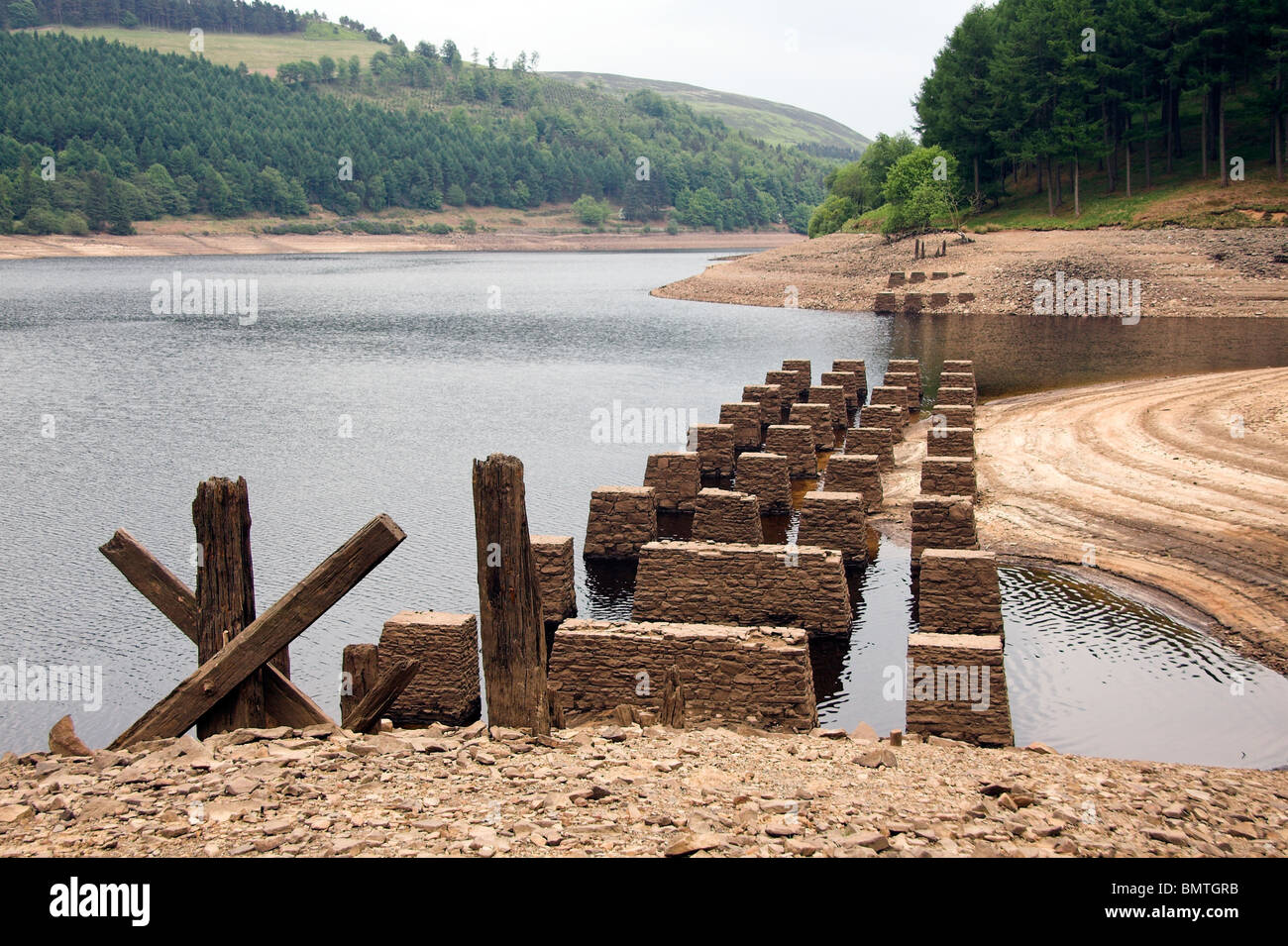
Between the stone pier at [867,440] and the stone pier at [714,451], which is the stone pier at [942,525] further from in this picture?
the stone pier at [714,451]

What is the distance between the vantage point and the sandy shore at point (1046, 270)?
69.0 meters

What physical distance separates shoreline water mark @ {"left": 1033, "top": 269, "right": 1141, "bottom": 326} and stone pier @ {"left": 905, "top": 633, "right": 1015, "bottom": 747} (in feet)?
205

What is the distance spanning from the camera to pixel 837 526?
24047 millimetres

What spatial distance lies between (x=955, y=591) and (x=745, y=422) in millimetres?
17388

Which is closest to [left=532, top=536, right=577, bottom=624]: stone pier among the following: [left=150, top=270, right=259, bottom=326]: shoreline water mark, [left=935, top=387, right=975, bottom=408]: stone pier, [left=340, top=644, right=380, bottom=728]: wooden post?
[left=340, top=644, right=380, bottom=728]: wooden post

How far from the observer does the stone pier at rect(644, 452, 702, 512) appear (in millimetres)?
28234

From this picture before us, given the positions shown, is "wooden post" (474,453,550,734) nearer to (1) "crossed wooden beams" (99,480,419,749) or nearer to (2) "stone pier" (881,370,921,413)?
(1) "crossed wooden beams" (99,480,419,749)

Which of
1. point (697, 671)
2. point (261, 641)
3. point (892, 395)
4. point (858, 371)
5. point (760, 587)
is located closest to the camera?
point (261, 641)

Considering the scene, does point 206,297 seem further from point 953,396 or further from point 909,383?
point 953,396

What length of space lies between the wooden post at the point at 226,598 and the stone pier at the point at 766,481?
17381mm

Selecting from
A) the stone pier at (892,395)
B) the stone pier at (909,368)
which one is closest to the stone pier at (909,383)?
the stone pier at (909,368)

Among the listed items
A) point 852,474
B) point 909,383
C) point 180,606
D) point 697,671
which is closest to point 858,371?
point 909,383

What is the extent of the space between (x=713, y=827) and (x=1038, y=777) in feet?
12.8
